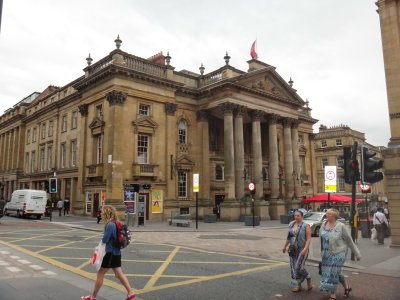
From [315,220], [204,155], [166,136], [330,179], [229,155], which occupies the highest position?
[166,136]

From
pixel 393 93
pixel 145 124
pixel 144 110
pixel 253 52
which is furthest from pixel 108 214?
pixel 253 52

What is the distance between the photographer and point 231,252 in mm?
13875

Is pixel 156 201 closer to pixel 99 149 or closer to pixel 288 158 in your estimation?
pixel 99 149

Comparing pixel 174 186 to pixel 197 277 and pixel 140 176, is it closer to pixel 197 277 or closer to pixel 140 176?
pixel 140 176

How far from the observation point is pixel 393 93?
1530 centimetres

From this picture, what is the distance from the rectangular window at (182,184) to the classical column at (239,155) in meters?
4.81

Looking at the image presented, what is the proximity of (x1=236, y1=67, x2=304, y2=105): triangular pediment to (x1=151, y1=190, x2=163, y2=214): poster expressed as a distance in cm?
1257

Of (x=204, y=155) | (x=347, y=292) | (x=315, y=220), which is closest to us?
(x=347, y=292)

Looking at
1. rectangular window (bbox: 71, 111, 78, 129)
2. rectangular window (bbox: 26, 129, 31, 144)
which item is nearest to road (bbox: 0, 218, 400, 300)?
rectangular window (bbox: 71, 111, 78, 129)

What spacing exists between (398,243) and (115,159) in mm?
20325

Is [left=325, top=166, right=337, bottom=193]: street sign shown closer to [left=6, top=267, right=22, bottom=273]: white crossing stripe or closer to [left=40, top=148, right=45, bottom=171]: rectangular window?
[left=6, top=267, right=22, bottom=273]: white crossing stripe

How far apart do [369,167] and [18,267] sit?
1043cm

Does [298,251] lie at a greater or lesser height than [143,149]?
lesser

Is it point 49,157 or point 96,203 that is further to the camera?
point 49,157
